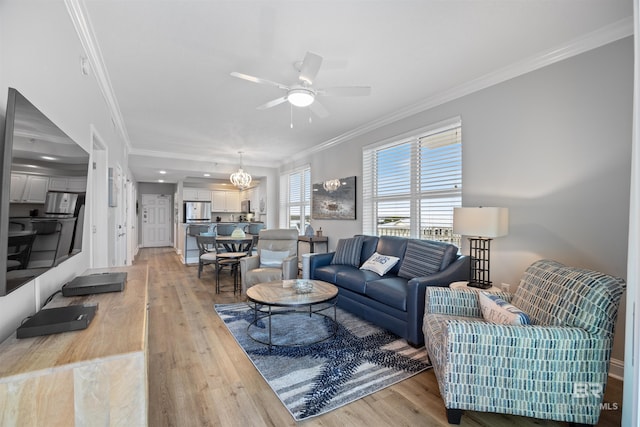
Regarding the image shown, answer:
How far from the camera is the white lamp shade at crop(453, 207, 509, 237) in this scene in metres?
2.58

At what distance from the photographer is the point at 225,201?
9.78 meters

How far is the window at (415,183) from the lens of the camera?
3617mm

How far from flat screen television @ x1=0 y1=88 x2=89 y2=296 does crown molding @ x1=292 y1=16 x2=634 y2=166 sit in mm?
3613

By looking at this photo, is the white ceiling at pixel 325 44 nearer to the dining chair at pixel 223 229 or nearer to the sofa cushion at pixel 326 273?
the sofa cushion at pixel 326 273

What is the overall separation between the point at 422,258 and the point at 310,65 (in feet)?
7.69

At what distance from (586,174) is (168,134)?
581 cm

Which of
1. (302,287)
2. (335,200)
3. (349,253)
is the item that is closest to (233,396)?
(302,287)

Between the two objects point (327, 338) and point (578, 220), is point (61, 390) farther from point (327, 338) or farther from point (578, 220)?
point (578, 220)

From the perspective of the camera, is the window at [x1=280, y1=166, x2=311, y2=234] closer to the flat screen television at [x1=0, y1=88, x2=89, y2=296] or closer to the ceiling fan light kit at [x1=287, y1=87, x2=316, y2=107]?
Answer: the ceiling fan light kit at [x1=287, y1=87, x2=316, y2=107]

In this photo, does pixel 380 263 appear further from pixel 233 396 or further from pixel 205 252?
pixel 205 252

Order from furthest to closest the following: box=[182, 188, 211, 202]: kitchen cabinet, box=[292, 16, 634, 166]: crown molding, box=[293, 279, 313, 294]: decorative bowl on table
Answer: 1. box=[182, 188, 211, 202]: kitchen cabinet
2. box=[293, 279, 313, 294]: decorative bowl on table
3. box=[292, 16, 634, 166]: crown molding

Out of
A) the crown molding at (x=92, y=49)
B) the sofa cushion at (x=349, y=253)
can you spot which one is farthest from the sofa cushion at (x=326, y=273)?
the crown molding at (x=92, y=49)

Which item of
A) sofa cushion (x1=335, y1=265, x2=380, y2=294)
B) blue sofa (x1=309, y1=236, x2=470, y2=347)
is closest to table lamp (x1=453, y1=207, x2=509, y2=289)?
blue sofa (x1=309, y1=236, x2=470, y2=347)

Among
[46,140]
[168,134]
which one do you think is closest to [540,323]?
[46,140]
